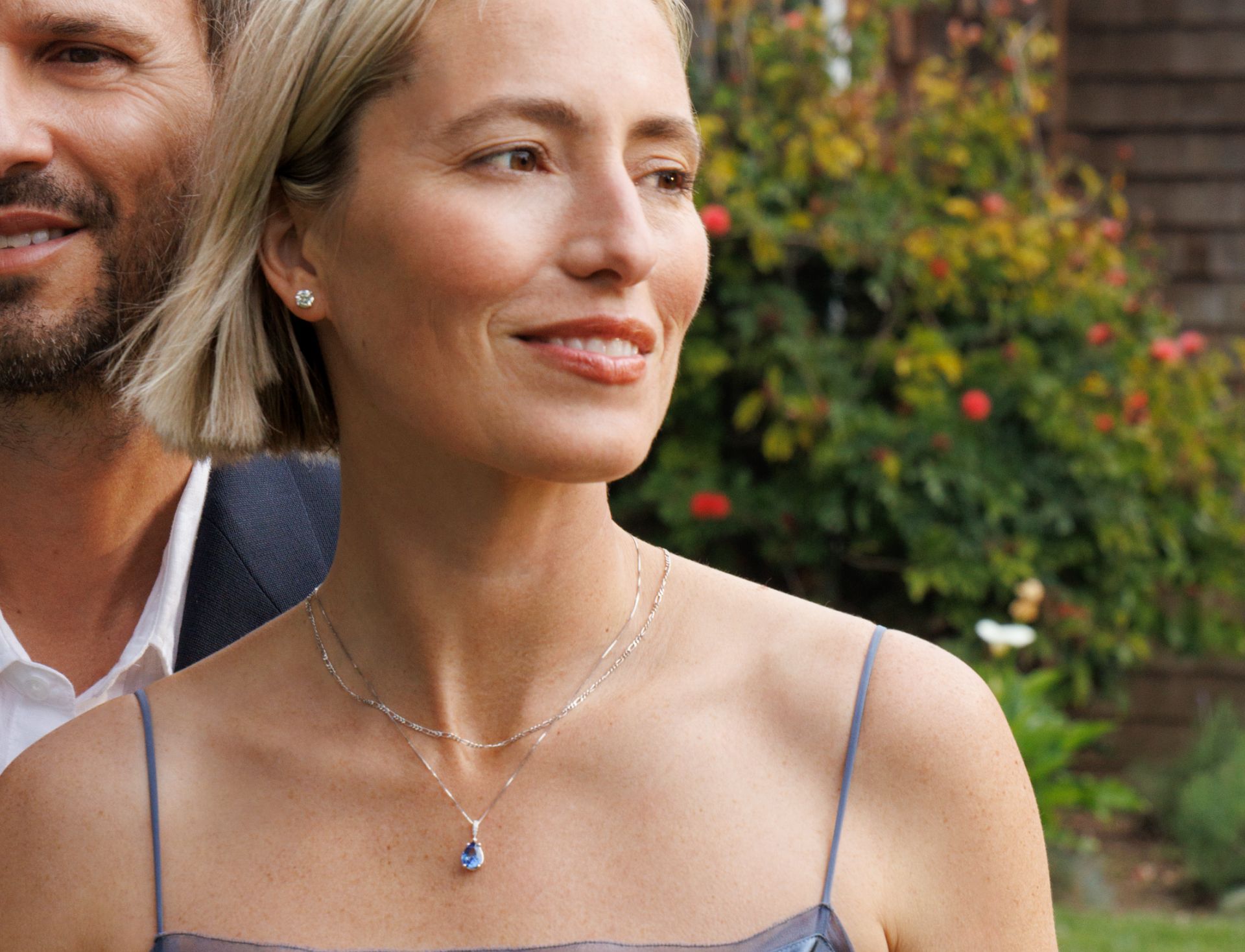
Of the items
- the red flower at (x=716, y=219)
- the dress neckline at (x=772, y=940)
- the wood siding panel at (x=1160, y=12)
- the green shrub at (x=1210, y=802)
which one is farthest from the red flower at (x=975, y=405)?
the dress neckline at (x=772, y=940)

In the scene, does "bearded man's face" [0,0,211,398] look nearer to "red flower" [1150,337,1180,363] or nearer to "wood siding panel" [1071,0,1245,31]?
"red flower" [1150,337,1180,363]

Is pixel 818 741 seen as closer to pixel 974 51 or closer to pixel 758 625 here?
pixel 758 625

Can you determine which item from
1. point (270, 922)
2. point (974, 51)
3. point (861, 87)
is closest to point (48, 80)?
point (270, 922)

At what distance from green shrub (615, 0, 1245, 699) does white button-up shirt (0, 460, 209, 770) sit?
2.80m

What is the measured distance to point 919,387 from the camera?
514cm

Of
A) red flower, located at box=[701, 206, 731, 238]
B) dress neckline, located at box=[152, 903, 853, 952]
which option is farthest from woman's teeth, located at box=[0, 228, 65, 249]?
red flower, located at box=[701, 206, 731, 238]

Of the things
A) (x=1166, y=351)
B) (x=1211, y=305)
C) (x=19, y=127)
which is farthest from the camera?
(x=1211, y=305)

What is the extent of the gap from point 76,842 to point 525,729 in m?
0.57

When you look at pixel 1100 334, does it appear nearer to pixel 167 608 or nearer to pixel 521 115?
pixel 167 608

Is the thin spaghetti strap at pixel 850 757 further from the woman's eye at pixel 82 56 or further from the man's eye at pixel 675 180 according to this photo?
the woman's eye at pixel 82 56

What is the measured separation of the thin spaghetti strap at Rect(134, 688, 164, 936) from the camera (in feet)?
6.06

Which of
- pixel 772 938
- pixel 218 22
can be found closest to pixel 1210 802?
pixel 772 938

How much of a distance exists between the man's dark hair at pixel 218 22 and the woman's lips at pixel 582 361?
996 mm

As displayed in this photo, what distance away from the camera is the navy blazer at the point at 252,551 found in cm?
246
